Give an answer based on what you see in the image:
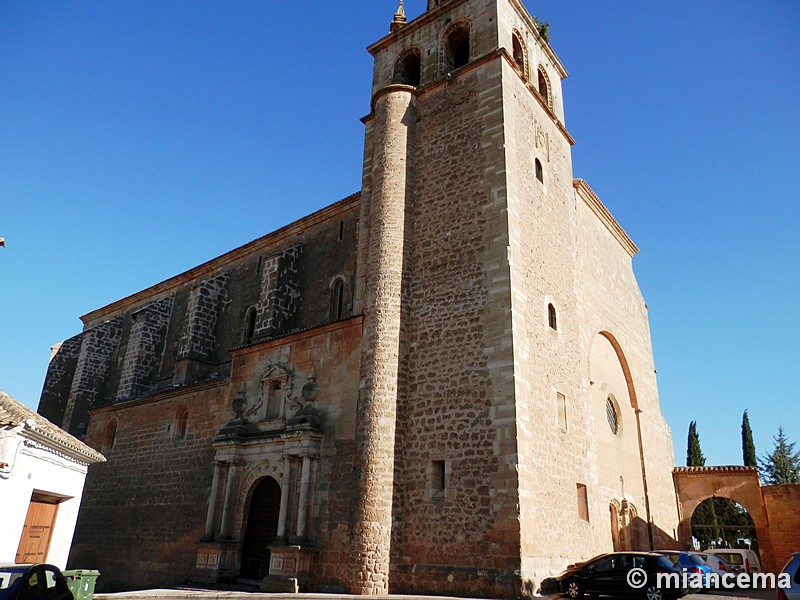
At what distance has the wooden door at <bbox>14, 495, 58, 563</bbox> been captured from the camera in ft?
38.1

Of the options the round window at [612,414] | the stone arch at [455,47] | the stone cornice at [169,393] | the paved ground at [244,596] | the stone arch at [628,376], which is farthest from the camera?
the stone arch at [628,376]

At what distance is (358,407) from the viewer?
12953 mm

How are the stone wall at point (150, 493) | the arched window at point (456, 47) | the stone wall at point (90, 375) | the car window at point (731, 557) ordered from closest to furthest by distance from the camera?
the stone wall at point (150, 493) → the arched window at point (456, 47) → the car window at point (731, 557) → the stone wall at point (90, 375)

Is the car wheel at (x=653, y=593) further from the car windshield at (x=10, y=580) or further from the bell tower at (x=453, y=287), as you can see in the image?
the car windshield at (x=10, y=580)

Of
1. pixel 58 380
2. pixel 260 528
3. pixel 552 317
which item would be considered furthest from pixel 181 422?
pixel 58 380

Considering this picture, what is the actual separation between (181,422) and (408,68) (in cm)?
1255

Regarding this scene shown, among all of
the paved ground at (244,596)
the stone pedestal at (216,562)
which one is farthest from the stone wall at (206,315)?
the paved ground at (244,596)

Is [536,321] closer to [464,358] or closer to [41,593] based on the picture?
[464,358]

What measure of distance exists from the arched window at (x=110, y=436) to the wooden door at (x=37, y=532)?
7.95m

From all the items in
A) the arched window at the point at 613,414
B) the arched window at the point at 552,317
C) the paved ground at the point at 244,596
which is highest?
the arched window at the point at 552,317

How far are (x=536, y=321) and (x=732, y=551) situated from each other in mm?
9681

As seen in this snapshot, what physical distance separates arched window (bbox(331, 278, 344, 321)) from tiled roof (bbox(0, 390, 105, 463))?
7134 mm

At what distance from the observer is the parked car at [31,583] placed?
6.93 metres

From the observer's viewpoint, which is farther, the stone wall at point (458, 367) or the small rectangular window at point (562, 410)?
the small rectangular window at point (562, 410)
